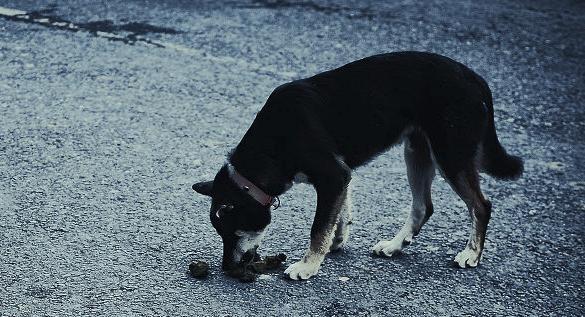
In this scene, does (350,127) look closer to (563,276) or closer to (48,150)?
(563,276)

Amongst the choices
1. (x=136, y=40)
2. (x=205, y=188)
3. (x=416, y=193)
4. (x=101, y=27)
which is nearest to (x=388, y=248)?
(x=416, y=193)

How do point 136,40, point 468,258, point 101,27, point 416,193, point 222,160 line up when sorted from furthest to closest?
point 101,27, point 136,40, point 222,160, point 416,193, point 468,258

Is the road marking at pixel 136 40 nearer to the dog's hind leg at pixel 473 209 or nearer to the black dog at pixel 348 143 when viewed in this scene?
the black dog at pixel 348 143

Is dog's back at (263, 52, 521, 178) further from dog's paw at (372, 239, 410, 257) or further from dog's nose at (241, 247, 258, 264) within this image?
dog's nose at (241, 247, 258, 264)

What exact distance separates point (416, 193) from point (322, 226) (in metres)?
0.76

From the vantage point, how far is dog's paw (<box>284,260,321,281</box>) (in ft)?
14.5

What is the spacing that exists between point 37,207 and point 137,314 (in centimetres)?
137

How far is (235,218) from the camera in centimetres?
433

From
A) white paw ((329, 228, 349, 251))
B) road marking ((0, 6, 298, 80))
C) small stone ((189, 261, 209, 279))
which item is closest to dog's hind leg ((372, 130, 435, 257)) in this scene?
white paw ((329, 228, 349, 251))

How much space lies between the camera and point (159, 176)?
5.64 meters

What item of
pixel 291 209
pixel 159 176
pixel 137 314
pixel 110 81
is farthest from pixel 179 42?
pixel 137 314

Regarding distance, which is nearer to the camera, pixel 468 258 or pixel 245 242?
pixel 245 242

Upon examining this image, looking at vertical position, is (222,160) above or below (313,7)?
below

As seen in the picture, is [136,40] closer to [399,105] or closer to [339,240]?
[339,240]
